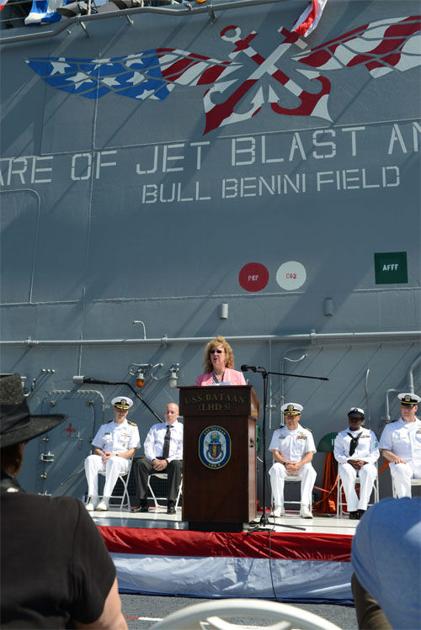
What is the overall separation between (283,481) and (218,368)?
5.57 feet

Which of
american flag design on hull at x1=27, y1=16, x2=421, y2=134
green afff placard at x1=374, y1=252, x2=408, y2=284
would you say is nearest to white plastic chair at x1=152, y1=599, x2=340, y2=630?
green afff placard at x1=374, y1=252, x2=408, y2=284

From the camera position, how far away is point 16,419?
163 centimetres

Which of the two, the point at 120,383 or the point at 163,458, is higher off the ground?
the point at 120,383

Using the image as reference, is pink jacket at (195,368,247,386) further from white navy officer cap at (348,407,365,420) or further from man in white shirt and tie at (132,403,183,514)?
white navy officer cap at (348,407,365,420)

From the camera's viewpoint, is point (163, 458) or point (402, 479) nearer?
point (402, 479)

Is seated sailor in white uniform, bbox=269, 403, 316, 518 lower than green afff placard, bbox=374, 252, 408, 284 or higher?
lower

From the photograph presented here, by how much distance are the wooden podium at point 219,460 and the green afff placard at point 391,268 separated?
371cm

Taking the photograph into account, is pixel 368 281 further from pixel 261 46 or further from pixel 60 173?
pixel 60 173

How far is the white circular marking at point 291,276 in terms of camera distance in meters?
8.45

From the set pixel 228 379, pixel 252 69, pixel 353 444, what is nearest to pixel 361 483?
pixel 353 444

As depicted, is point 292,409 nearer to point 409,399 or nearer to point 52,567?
point 409,399

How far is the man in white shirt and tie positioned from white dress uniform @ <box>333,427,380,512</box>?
5.61 feet

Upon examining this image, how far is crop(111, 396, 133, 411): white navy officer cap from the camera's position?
7.93 metres

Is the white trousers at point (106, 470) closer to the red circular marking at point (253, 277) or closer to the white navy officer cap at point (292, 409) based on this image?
the white navy officer cap at point (292, 409)
